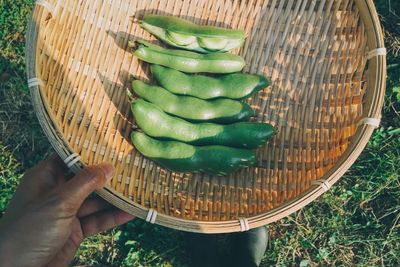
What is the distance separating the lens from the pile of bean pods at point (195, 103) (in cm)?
280

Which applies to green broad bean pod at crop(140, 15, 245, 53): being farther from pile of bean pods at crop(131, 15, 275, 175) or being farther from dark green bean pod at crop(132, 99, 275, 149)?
dark green bean pod at crop(132, 99, 275, 149)

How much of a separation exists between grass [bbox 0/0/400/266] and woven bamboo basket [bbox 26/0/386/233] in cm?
74

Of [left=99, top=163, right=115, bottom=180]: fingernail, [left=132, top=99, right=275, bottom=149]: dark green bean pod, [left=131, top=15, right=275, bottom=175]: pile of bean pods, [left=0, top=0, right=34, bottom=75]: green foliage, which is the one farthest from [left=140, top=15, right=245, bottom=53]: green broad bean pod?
[left=0, top=0, right=34, bottom=75]: green foliage

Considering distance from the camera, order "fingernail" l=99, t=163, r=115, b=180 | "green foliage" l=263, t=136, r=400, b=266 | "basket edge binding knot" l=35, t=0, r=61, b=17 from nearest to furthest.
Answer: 1. "fingernail" l=99, t=163, r=115, b=180
2. "basket edge binding knot" l=35, t=0, r=61, b=17
3. "green foliage" l=263, t=136, r=400, b=266

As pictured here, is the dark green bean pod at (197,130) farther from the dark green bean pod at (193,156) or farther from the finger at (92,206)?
the finger at (92,206)

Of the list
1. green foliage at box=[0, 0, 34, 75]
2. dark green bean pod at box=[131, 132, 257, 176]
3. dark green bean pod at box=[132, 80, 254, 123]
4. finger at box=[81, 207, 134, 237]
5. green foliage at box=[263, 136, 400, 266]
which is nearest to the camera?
dark green bean pod at box=[131, 132, 257, 176]

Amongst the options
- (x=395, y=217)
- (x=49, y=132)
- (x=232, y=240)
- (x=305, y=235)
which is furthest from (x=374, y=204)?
(x=49, y=132)

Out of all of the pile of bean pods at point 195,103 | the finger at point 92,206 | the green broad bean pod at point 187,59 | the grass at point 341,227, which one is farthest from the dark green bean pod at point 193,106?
the grass at point 341,227

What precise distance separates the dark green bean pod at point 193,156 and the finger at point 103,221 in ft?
1.60

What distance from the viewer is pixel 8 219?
2492mm

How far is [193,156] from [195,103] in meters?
0.36

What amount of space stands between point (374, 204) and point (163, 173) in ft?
5.60

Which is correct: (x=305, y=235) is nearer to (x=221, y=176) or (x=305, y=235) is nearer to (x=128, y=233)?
(x=221, y=176)

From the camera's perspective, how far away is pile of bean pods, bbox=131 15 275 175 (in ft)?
9.18
